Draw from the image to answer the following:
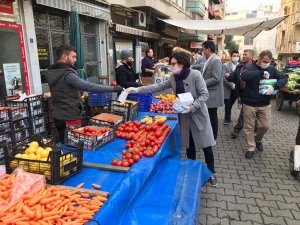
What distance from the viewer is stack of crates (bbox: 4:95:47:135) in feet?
15.8

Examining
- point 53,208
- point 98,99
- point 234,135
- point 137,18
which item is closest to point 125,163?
point 53,208

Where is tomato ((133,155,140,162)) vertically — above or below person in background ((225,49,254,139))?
below

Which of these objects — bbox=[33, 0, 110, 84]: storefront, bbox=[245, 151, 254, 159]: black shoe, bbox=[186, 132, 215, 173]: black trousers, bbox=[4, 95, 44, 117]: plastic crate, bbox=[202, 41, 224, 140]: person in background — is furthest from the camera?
bbox=[33, 0, 110, 84]: storefront

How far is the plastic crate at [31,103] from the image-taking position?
189 inches

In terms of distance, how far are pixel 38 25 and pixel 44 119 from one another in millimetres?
3869

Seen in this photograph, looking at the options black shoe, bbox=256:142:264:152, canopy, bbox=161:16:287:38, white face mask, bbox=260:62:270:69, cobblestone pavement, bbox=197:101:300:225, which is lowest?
cobblestone pavement, bbox=197:101:300:225

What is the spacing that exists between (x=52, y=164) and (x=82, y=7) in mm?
7645

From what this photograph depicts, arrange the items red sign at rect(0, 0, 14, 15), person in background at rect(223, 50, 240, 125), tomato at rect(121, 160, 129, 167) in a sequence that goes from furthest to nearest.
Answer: person in background at rect(223, 50, 240, 125), red sign at rect(0, 0, 14, 15), tomato at rect(121, 160, 129, 167)

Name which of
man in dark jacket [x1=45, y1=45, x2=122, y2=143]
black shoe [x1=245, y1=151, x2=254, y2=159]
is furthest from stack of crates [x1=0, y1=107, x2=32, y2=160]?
black shoe [x1=245, y1=151, x2=254, y2=159]

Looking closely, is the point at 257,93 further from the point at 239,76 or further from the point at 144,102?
the point at 144,102

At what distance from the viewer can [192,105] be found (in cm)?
367

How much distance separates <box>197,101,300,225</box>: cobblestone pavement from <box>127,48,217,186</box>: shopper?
1.63ft

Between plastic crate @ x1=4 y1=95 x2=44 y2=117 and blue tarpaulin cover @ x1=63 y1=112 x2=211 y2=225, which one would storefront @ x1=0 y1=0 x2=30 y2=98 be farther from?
blue tarpaulin cover @ x1=63 y1=112 x2=211 y2=225

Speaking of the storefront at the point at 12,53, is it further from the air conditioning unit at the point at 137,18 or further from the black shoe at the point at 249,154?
the air conditioning unit at the point at 137,18
